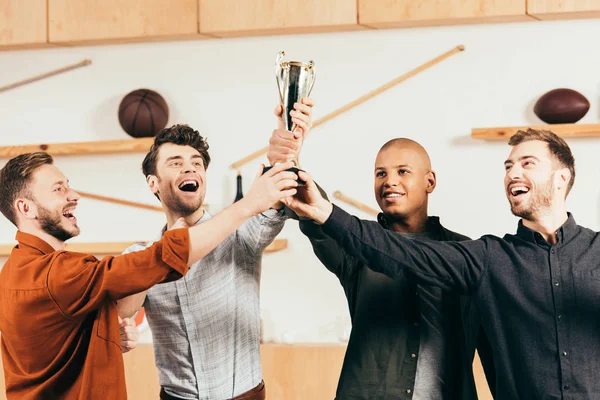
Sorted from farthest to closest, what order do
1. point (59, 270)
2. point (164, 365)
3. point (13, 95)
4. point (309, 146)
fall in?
point (13, 95) < point (309, 146) < point (164, 365) < point (59, 270)

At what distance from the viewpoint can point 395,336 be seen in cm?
235

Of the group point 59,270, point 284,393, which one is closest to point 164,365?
point 59,270

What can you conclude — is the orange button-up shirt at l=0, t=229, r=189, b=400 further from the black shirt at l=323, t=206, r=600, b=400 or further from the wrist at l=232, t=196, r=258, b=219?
the black shirt at l=323, t=206, r=600, b=400

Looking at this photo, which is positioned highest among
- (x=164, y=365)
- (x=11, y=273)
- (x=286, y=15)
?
(x=286, y=15)

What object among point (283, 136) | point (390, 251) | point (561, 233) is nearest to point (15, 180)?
point (283, 136)

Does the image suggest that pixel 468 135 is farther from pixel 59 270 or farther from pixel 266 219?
pixel 59 270

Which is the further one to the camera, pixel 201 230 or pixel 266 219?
pixel 266 219

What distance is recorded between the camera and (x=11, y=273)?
224cm

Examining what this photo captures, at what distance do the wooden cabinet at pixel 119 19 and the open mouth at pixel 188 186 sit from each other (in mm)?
2037

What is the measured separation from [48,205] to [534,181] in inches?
49.9

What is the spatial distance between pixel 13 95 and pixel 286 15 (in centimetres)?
160

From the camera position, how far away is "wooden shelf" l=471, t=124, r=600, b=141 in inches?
155

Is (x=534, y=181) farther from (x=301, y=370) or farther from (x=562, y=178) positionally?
(x=301, y=370)

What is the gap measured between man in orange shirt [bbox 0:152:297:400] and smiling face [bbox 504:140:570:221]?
1.94 feet
